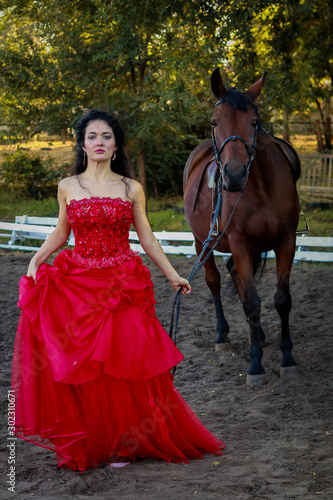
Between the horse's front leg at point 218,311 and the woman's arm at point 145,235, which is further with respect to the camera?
the horse's front leg at point 218,311

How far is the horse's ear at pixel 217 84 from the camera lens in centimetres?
541

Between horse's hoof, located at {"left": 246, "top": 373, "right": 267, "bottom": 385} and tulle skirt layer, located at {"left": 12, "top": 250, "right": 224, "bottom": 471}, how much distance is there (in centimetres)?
175

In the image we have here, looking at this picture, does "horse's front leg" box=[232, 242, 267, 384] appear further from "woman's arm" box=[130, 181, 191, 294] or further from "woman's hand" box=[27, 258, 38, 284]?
A: "woman's hand" box=[27, 258, 38, 284]

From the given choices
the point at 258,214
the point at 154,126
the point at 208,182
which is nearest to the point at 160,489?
the point at 258,214

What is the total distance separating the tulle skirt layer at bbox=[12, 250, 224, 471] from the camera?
348cm

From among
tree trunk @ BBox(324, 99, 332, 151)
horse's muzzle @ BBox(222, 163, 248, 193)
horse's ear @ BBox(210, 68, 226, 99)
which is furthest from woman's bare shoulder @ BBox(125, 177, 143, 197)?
tree trunk @ BBox(324, 99, 332, 151)

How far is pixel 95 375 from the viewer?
137 inches

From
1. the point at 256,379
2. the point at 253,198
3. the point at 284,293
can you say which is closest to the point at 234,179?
the point at 253,198

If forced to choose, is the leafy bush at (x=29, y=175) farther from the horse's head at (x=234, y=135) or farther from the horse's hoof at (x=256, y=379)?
the horse's hoof at (x=256, y=379)

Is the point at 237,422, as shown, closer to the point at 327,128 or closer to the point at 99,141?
the point at 99,141

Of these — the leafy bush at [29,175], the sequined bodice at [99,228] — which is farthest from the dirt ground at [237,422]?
the leafy bush at [29,175]

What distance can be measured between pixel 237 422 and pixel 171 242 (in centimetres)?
831

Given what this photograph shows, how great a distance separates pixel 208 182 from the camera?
6512mm

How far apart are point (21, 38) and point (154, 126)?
4.15 m
